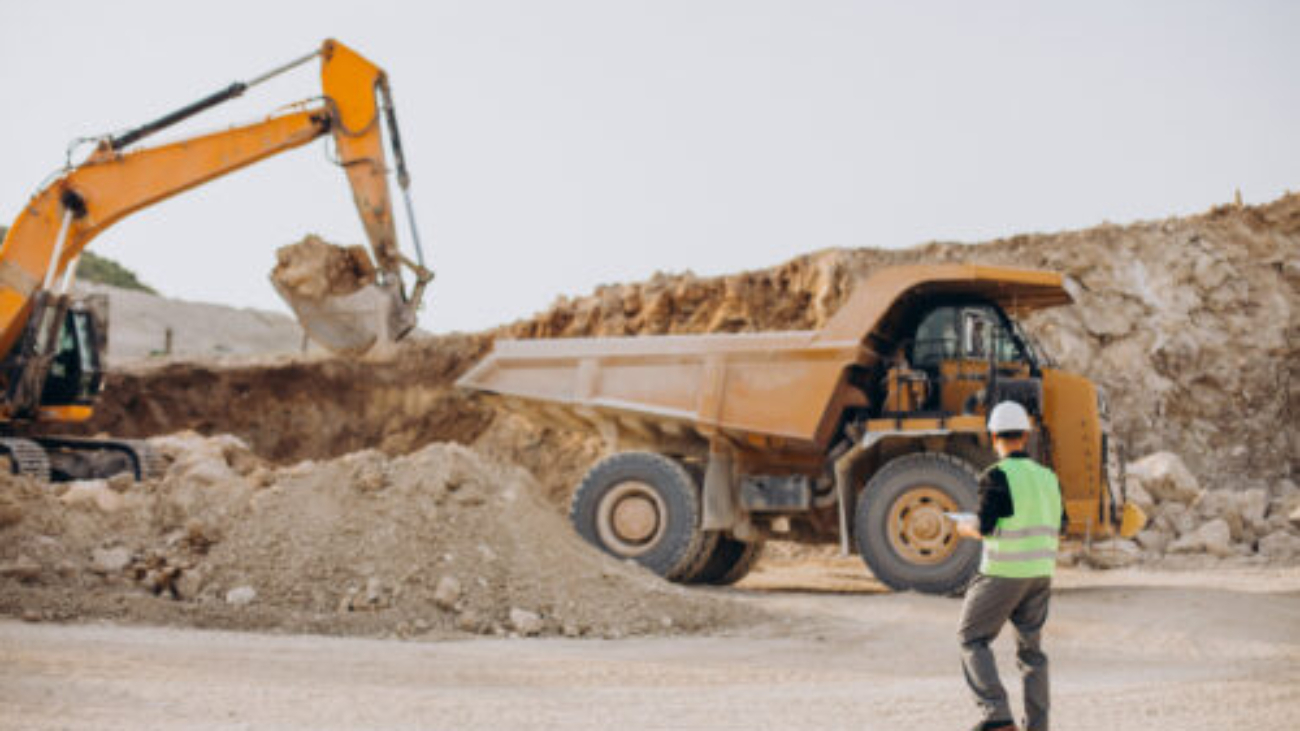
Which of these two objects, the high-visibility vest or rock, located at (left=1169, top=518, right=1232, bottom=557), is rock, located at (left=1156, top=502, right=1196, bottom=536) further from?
the high-visibility vest

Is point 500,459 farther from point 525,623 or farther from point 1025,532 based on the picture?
point 1025,532

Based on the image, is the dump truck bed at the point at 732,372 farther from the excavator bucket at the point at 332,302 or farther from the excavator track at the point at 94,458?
the excavator track at the point at 94,458

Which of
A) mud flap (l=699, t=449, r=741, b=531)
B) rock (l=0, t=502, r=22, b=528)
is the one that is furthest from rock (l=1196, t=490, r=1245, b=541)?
rock (l=0, t=502, r=22, b=528)

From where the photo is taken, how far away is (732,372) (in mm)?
11477

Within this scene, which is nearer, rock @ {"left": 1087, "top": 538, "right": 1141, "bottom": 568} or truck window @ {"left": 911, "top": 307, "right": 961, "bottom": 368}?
truck window @ {"left": 911, "top": 307, "right": 961, "bottom": 368}

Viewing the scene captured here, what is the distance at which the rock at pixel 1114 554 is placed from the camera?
1414 cm

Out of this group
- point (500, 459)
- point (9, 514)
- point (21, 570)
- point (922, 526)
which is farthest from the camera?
point (500, 459)

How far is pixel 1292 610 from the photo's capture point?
9.48 metres

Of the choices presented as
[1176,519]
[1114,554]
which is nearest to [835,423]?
[1114,554]

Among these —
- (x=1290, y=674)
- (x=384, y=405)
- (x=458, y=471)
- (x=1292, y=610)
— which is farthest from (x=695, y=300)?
(x=1290, y=674)

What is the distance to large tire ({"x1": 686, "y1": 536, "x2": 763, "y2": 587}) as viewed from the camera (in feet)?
40.3

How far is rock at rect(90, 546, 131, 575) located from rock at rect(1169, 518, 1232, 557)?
11204 mm

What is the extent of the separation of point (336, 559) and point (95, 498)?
99.7 inches

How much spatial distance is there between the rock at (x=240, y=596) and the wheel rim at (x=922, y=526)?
5246 millimetres
